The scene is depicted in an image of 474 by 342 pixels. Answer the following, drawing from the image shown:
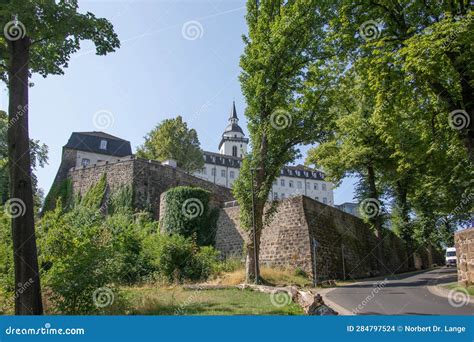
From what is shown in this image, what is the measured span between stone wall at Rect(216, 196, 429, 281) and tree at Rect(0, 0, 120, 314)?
47.3ft

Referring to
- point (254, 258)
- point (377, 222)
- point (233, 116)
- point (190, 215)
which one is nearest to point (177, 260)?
point (254, 258)

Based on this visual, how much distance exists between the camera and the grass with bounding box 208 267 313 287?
64.0 feet

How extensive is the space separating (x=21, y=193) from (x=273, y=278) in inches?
558

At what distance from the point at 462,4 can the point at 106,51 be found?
10.7 metres

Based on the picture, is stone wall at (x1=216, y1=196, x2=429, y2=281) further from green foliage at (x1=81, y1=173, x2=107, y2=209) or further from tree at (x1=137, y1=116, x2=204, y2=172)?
tree at (x1=137, y1=116, x2=204, y2=172)

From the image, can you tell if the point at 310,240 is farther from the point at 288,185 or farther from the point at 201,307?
the point at 288,185

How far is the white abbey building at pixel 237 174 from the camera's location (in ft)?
270

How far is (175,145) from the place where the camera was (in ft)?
161

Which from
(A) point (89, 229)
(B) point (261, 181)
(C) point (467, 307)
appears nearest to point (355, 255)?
(B) point (261, 181)

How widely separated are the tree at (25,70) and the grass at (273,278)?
11.7m

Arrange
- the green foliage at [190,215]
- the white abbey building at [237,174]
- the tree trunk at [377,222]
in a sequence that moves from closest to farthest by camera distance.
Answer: the tree trunk at [377,222] < the green foliage at [190,215] < the white abbey building at [237,174]

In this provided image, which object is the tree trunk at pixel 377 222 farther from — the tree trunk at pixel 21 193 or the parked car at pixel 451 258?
the tree trunk at pixel 21 193

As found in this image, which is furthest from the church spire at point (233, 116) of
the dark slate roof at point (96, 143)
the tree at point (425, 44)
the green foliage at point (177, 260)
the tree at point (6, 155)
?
the tree at point (425, 44)

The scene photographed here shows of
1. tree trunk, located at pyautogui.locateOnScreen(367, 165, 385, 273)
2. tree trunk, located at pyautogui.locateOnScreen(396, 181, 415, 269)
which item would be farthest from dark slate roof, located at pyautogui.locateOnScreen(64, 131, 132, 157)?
tree trunk, located at pyautogui.locateOnScreen(396, 181, 415, 269)
